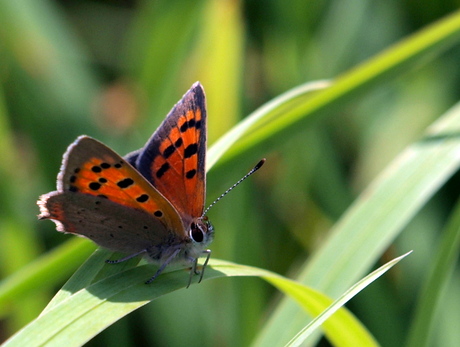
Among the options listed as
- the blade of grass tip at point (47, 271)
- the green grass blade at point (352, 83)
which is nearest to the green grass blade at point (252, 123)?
the green grass blade at point (352, 83)

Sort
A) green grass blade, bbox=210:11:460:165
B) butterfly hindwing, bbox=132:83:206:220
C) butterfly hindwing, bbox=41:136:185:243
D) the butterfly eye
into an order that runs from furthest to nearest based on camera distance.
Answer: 1. green grass blade, bbox=210:11:460:165
2. the butterfly eye
3. butterfly hindwing, bbox=132:83:206:220
4. butterfly hindwing, bbox=41:136:185:243

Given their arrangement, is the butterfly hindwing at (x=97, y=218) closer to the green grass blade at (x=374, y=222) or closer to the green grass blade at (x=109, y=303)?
the green grass blade at (x=109, y=303)

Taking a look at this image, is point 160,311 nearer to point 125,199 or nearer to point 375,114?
point 125,199

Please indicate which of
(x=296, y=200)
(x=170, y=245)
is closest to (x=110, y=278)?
(x=170, y=245)

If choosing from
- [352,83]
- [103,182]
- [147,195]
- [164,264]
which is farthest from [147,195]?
[352,83]

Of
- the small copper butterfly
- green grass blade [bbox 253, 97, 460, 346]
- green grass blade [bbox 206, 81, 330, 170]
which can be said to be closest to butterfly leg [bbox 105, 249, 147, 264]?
the small copper butterfly

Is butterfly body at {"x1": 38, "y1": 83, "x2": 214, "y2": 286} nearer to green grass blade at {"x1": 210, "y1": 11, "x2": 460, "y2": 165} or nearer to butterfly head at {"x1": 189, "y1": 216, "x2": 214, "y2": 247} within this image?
butterfly head at {"x1": 189, "y1": 216, "x2": 214, "y2": 247}

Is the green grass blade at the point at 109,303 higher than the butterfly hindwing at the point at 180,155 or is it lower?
lower
